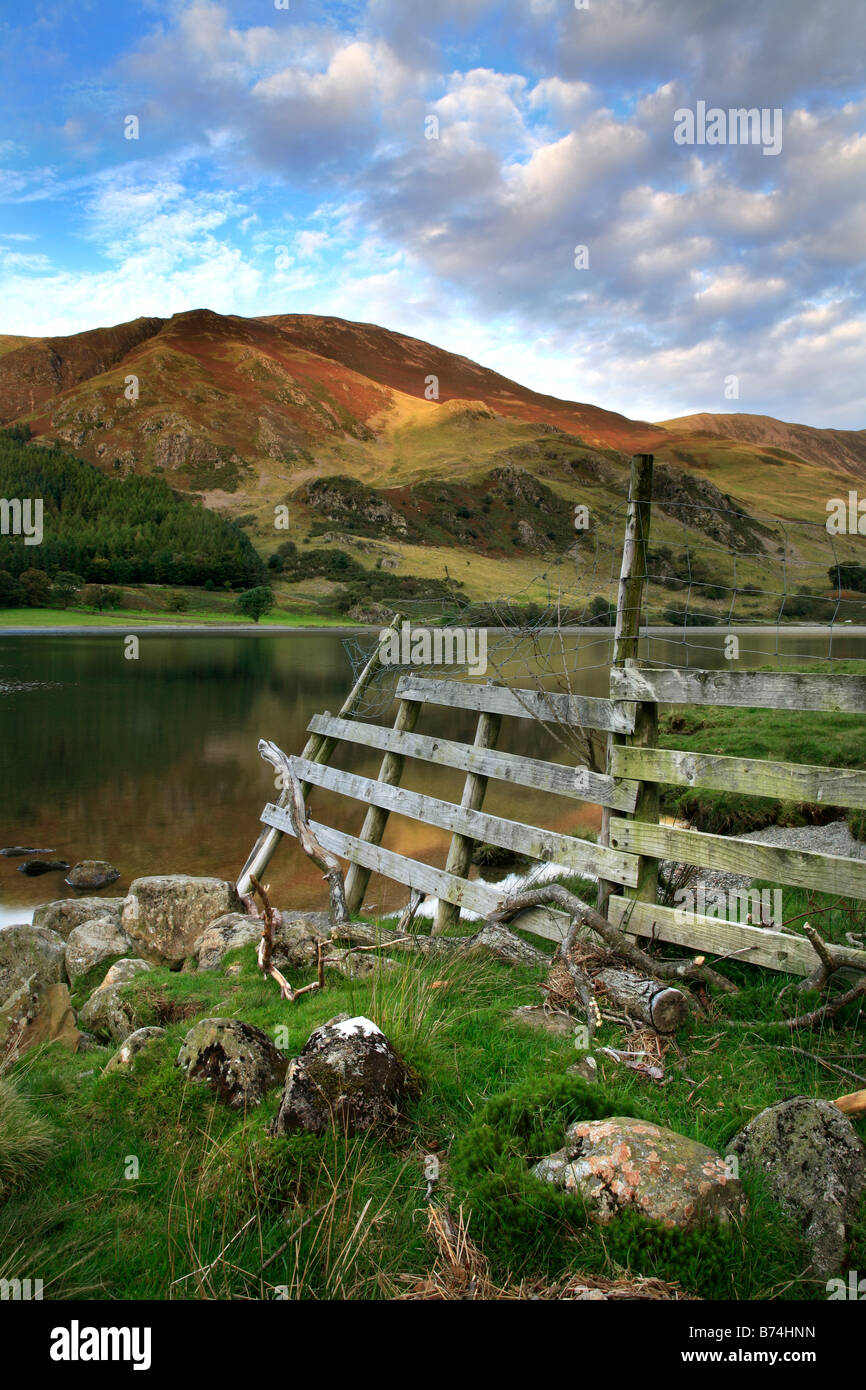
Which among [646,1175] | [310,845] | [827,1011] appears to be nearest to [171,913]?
[310,845]

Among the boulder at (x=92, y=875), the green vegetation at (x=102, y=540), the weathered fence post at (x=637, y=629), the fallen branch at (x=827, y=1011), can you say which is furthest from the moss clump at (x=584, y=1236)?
the green vegetation at (x=102, y=540)

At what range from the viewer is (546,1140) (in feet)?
10.7

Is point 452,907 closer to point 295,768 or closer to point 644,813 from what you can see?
point 644,813

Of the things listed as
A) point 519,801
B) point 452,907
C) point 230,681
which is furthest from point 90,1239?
point 230,681

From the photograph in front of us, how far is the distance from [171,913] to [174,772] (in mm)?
14846

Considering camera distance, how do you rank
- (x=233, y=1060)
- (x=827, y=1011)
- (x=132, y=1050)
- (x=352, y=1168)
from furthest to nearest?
(x=132, y=1050) < (x=827, y=1011) < (x=233, y=1060) < (x=352, y=1168)

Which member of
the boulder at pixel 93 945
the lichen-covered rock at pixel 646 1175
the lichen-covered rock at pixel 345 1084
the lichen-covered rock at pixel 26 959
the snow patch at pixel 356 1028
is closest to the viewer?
the lichen-covered rock at pixel 646 1175

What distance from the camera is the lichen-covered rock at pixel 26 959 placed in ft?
25.1

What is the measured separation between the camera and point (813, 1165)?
10.0ft

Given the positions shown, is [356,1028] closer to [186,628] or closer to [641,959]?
[641,959]

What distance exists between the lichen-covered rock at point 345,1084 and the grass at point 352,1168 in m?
0.11

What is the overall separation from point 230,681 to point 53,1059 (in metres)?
42.7

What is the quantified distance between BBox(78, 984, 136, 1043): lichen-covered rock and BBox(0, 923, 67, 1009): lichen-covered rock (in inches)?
46.9

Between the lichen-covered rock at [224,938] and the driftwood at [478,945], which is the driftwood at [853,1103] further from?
the lichen-covered rock at [224,938]
